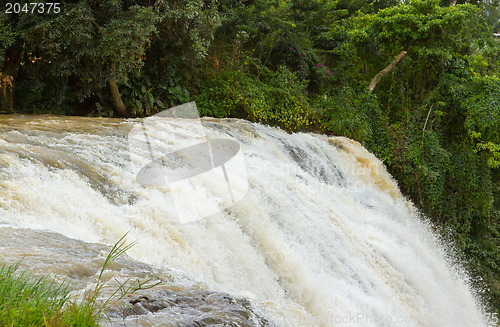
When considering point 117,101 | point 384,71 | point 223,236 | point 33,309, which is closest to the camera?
point 33,309

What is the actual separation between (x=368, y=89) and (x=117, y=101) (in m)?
6.14

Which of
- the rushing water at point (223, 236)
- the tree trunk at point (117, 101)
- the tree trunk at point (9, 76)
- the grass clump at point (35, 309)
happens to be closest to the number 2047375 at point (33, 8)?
the tree trunk at point (9, 76)

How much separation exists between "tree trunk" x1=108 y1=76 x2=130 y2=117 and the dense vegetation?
0.07ft

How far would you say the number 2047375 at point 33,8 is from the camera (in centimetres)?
764

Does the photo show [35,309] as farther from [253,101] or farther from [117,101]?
[253,101]

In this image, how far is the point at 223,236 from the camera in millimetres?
4719

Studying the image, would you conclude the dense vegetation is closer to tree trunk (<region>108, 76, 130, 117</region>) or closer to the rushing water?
tree trunk (<region>108, 76, 130, 117</region>)

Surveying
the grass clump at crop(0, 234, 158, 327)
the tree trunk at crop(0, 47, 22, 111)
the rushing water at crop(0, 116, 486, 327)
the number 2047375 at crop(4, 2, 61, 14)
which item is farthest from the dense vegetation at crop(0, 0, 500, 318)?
the grass clump at crop(0, 234, 158, 327)

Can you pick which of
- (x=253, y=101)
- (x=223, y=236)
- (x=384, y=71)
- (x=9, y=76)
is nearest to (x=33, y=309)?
(x=223, y=236)

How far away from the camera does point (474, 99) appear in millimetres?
11023

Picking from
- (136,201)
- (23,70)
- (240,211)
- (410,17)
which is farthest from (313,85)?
(136,201)

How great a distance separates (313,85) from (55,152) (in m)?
10.4

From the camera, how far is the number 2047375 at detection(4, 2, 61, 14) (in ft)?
25.1

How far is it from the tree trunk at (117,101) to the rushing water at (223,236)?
1.78m
